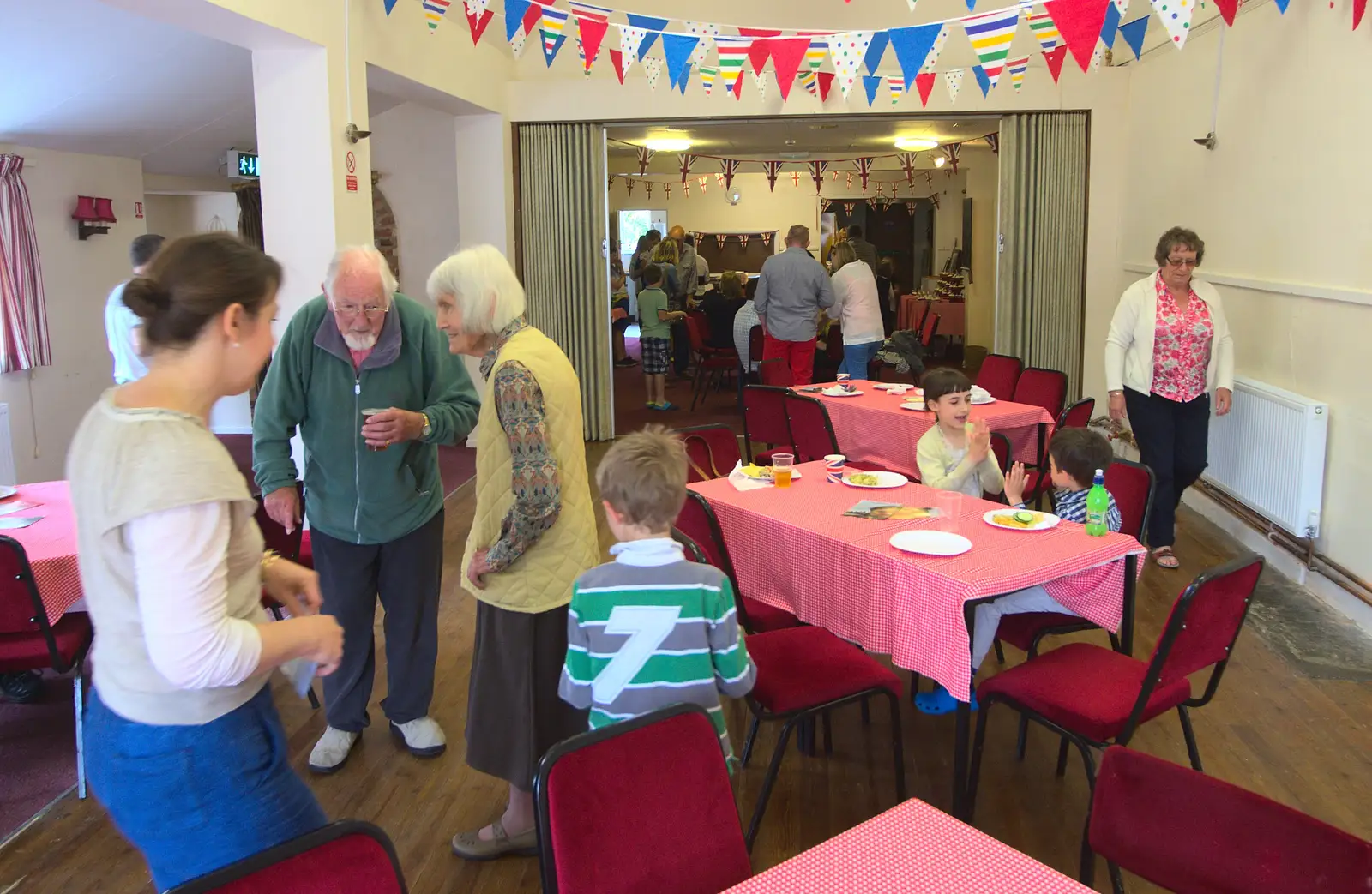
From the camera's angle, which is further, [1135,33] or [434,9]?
[1135,33]

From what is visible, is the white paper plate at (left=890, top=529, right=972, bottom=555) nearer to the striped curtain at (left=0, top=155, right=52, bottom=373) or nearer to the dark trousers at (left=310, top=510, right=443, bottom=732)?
the dark trousers at (left=310, top=510, right=443, bottom=732)

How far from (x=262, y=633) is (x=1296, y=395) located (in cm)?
511

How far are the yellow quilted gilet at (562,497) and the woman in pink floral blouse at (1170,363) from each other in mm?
3521

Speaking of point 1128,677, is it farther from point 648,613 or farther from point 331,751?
point 331,751

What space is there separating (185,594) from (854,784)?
2.32 m

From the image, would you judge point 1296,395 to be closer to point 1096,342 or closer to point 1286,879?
point 1096,342

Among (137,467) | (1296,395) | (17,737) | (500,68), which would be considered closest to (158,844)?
(137,467)

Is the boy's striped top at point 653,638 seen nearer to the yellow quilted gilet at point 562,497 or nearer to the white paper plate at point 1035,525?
the yellow quilted gilet at point 562,497

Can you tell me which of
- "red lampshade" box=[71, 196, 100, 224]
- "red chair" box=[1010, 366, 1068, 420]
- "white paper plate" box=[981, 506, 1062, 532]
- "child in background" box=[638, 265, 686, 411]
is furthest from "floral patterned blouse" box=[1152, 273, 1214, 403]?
"red lampshade" box=[71, 196, 100, 224]

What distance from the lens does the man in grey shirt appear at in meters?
8.09

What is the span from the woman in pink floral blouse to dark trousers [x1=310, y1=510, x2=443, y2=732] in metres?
3.51

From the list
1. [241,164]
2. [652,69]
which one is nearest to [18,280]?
[241,164]

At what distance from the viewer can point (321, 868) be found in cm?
140

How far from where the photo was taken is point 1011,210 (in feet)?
27.8
